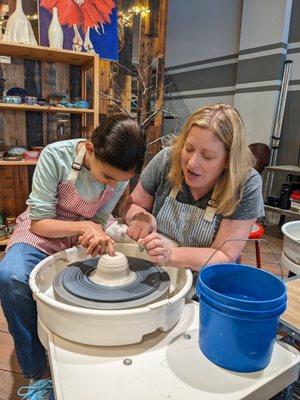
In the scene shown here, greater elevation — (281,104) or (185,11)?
(185,11)

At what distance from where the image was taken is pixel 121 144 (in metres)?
0.99

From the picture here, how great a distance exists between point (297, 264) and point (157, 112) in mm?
2633

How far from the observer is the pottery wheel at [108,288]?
0.77 meters

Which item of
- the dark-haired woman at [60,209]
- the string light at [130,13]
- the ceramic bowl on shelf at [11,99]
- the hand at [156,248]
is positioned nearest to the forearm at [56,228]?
the dark-haired woman at [60,209]

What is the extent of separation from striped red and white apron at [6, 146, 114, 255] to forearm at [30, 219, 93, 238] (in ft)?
0.14

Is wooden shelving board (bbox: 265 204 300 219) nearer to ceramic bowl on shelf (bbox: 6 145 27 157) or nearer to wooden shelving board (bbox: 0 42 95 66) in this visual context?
wooden shelving board (bbox: 0 42 95 66)

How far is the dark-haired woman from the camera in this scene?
100cm

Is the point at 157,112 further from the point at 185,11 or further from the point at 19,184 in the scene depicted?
the point at 185,11

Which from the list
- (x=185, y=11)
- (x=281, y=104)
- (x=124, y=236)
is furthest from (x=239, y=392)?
(x=185, y=11)

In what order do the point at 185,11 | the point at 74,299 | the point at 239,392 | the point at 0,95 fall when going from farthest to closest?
the point at 185,11 → the point at 0,95 → the point at 74,299 → the point at 239,392

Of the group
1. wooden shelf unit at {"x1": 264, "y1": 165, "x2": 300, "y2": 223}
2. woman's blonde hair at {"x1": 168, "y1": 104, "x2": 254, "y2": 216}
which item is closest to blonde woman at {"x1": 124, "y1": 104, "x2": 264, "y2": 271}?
woman's blonde hair at {"x1": 168, "y1": 104, "x2": 254, "y2": 216}

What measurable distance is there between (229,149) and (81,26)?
2314mm

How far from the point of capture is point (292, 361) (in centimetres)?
71

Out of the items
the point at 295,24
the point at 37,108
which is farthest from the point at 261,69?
the point at 37,108
